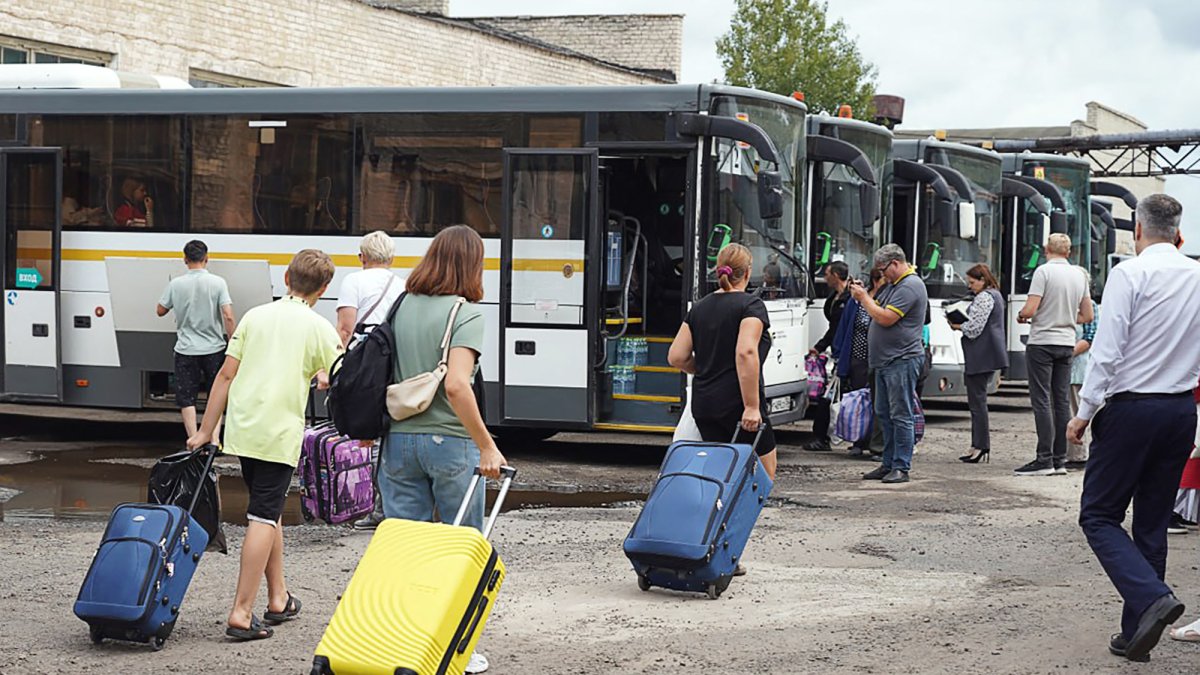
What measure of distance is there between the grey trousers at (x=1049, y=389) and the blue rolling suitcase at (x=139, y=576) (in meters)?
7.98

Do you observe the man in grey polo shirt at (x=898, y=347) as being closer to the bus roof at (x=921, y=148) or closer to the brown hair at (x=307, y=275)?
the brown hair at (x=307, y=275)

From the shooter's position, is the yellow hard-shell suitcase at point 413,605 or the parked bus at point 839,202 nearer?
the yellow hard-shell suitcase at point 413,605

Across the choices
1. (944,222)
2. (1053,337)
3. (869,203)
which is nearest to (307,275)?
(1053,337)

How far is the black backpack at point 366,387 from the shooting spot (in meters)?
6.32

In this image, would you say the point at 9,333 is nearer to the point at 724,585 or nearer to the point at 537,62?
the point at 724,585

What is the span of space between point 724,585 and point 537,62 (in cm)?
2716

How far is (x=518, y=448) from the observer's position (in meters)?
15.0

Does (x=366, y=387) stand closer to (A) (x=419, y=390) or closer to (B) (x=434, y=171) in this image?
(A) (x=419, y=390)

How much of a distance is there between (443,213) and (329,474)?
4.95 m

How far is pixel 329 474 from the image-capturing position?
358 inches

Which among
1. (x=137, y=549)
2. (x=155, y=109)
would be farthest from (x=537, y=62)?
(x=137, y=549)

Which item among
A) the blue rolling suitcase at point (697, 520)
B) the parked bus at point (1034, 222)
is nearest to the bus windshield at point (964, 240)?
the parked bus at point (1034, 222)

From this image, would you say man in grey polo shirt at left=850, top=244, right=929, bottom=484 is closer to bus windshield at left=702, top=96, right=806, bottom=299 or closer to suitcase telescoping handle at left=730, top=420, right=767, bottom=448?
bus windshield at left=702, top=96, right=806, bottom=299

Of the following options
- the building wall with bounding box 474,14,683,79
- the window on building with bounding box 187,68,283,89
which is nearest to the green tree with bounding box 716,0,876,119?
the building wall with bounding box 474,14,683,79
